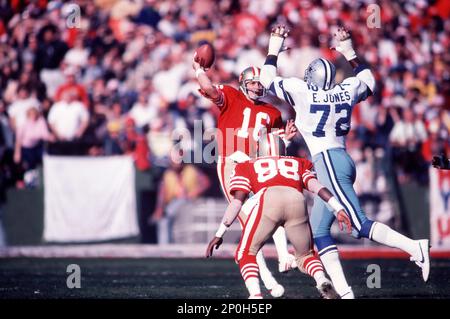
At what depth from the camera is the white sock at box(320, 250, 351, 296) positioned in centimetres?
825

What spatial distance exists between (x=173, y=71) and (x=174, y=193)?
277cm

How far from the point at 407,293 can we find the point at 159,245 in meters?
6.40

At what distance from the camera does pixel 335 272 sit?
8383 mm

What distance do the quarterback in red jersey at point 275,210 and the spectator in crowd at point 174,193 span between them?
7511 millimetres

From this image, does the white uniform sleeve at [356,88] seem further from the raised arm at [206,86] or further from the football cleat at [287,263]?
the football cleat at [287,263]

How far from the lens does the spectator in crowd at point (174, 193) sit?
15.4 metres

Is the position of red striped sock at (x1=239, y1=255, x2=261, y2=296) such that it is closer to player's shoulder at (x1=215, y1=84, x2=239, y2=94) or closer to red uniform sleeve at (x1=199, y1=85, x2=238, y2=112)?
red uniform sleeve at (x1=199, y1=85, x2=238, y2=112)

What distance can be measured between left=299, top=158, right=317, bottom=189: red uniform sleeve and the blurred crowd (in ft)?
24.8

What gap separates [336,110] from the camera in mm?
8461

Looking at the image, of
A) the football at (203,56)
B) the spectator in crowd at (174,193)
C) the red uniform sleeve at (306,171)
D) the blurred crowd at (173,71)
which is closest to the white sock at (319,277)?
the red uniform sleeve at (306,171)

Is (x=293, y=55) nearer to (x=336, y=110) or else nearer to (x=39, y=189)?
(x=39, y=189)

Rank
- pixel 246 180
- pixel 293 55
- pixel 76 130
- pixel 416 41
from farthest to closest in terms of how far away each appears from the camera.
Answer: pixel 416 41 < pixel 293 55 < pixel 76 130 < pixel 246 180
